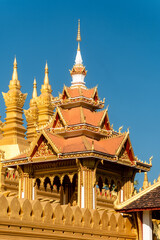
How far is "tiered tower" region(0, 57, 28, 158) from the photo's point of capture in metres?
44.9

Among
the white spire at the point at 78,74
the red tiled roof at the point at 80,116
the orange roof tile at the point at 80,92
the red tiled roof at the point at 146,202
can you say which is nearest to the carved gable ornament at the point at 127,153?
the red tiled roof at the point at 80,116

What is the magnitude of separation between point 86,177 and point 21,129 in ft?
65.7

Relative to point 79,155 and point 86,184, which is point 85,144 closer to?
point 79,155

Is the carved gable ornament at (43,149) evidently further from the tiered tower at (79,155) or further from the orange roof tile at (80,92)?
the orange roof tile at (80,92)

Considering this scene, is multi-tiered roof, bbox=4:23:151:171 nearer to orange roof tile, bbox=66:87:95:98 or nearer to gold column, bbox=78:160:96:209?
orange roof tile, bbox=66:87:95:98

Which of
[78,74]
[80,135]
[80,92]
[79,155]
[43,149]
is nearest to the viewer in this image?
[79,155]

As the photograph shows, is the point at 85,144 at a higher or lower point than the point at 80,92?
lower

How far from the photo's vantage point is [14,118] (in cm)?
4625

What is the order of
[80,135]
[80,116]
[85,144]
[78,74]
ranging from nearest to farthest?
[85,144] < [80,135] < [80,116] < [78,74]

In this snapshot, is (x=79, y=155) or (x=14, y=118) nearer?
(x=79, y=155)

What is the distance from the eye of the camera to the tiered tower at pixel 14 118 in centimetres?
4494

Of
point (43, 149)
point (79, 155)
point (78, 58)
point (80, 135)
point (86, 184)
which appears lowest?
point (86, 184)

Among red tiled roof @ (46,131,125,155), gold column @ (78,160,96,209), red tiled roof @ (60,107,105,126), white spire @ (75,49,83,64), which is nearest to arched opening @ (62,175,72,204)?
red tiled roof @ (46,131,125,155)

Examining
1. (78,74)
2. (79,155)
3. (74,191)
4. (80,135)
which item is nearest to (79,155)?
(79,155)
